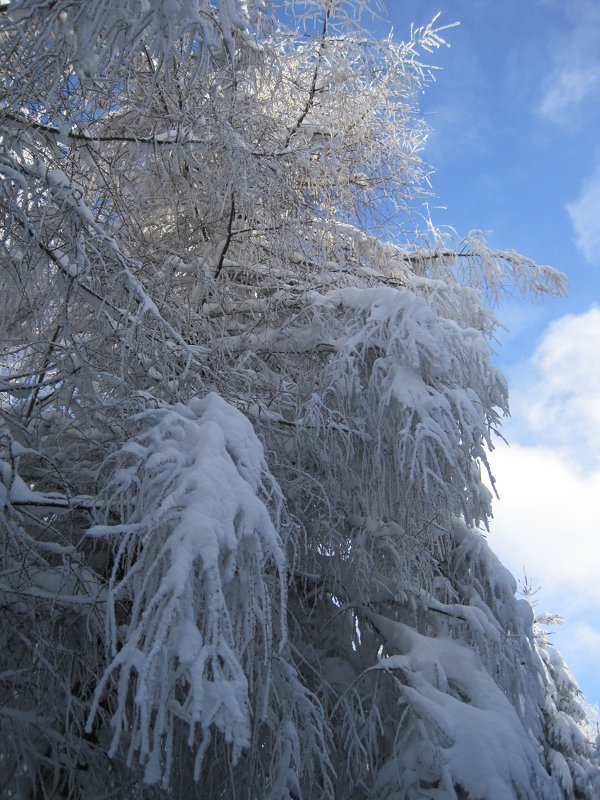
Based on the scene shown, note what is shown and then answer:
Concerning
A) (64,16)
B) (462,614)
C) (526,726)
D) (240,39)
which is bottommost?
(526,726)

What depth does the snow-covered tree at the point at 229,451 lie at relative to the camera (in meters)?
1.79

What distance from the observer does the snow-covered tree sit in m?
1.79

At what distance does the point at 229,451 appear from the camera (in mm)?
2006

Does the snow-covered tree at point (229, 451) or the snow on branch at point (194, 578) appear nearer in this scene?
the snow on branch at point (194, 578)

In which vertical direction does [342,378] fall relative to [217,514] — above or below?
above

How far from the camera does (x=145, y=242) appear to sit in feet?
11.6

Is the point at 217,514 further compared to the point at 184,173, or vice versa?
the point at 184,173

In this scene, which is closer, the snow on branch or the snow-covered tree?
the snow on branch

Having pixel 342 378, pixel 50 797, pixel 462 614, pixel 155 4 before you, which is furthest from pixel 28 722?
pixel 155 4

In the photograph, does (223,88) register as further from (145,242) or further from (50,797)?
(50,797)

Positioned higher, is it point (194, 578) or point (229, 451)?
point (229, 451)

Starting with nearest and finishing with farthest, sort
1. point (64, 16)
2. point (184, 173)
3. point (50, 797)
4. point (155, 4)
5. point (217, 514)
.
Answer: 1. point (217, 514)
2. point (155, 4)
3. point (64, 16)
4. point (50, 797)
5. point (184, 173)

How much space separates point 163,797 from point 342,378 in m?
1.90

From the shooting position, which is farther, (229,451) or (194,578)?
(229,451)
